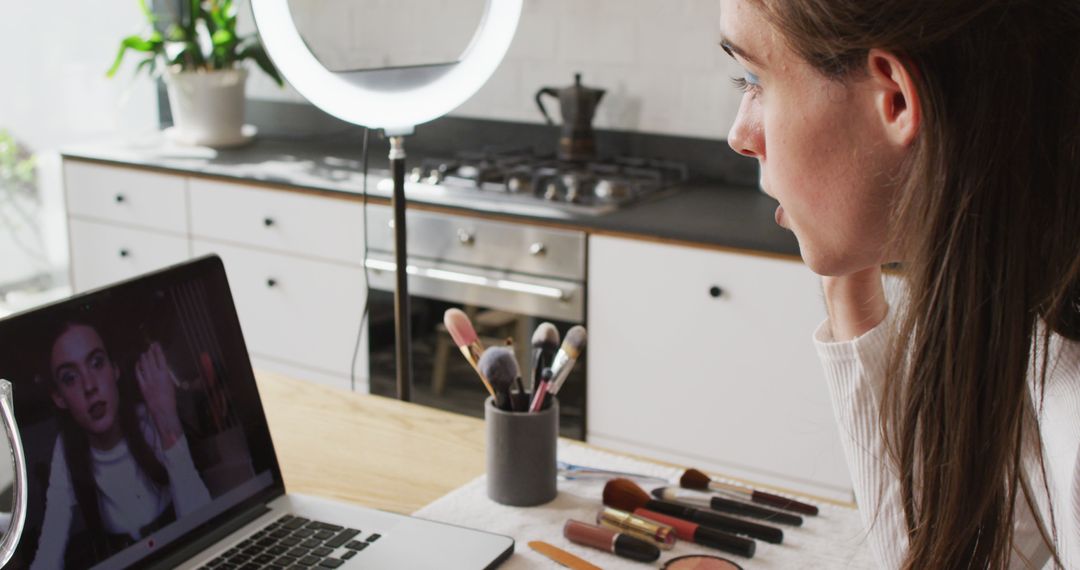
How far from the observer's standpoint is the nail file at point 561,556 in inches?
43.4

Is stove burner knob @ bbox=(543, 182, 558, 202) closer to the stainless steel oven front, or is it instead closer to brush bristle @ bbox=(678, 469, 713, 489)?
the stainless steel oven front

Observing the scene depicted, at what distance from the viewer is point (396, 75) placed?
151 centimetres

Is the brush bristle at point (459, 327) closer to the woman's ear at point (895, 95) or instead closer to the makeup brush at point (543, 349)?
the makeup brush at point (543, 349)

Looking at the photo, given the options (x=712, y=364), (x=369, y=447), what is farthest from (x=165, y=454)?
(x=712, y=364)

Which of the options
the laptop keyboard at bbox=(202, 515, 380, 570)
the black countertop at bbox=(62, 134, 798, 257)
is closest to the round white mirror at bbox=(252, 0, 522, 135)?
the laptop keyboard at bbox=(202, 515, 380, 570)

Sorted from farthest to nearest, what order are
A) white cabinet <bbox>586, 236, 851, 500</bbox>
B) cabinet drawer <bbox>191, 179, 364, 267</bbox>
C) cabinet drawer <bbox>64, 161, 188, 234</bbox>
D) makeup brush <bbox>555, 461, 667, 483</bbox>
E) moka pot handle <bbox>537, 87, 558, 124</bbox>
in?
cabinet drawer <bbox>64, 161, 188, 234</bbox>
moka pot handle <bbox>537, 87, 558, 124</bbox>
cabinet drawer <bbox>191, 179, 364, 267</bbox>
white cabinet <bbox>586, 236, 851, 500</bbox>
makeup brush <bbox>555, 461, 667, 483</bbox>

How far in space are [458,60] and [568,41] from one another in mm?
1754

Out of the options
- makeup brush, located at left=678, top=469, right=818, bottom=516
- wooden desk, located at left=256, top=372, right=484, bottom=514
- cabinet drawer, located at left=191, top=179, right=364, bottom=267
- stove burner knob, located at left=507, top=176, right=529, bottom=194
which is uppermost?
stove burner knob, located at left=507, top=176, right=529, bottom=194

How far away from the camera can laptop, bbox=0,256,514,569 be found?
1.00m

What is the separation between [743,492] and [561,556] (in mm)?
243

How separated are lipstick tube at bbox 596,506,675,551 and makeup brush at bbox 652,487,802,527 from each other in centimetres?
7

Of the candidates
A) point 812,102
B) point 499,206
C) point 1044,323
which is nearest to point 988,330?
point 1044,323

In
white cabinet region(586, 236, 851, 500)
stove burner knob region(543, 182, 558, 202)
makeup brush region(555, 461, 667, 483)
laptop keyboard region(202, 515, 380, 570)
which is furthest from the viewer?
stove burner knob region(543, 182, 558, 202)

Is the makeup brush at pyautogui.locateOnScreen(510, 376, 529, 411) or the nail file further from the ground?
the makeup brush at pyautogui.locateOnScreen(510, 376, 529, 411)
